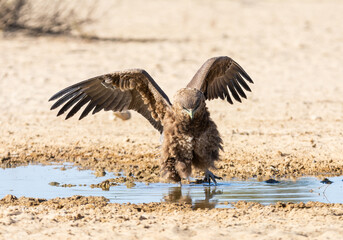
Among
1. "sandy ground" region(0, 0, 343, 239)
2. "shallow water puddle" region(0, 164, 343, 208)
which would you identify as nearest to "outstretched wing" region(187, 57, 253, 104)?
"sandy ground" region(0, 0, 343, 239)

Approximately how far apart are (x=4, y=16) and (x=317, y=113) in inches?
344

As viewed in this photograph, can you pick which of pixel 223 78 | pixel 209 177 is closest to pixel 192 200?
pixel 209 177

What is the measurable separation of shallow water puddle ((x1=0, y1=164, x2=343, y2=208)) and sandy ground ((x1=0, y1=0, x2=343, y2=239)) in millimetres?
438

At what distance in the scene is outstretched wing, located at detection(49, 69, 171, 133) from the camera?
799cm

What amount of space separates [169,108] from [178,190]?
92cm

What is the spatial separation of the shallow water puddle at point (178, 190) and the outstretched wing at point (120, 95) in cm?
80

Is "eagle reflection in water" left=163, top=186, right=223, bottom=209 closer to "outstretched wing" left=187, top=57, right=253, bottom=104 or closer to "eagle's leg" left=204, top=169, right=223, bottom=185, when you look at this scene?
"eagle's leg" left=204, top=169, right=223, bottom=185

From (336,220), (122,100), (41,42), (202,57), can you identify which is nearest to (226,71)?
(122,100)

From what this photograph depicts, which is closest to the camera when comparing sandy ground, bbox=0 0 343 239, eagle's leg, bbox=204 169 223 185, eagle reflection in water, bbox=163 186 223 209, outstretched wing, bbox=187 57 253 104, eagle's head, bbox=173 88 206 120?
sandy ground, bbox=0 0 343 239

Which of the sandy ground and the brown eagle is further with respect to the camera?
the brown eagle

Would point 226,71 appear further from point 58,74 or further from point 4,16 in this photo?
point 4,16

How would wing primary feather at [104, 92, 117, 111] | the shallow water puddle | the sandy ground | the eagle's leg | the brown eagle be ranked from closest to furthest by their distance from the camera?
the sandy ground
the shallow water puddle
the brown eagle
the eagle's leg
wing primary feather at [104, 92, 117, 111]

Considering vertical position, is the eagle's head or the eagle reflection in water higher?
the eagle's head

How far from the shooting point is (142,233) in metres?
5.79
